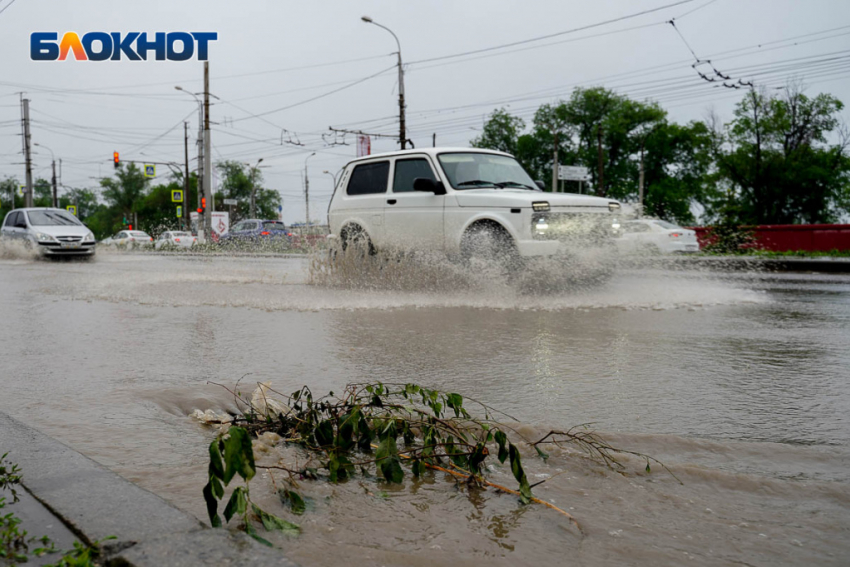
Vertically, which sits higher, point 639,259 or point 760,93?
point 760,93

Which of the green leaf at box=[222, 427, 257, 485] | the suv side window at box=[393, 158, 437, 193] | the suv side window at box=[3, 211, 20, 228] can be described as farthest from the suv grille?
the suv side window at box=[3, 211, 20, 228]

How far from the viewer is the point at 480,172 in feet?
33.1

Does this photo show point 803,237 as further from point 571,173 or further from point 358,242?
point 571,173

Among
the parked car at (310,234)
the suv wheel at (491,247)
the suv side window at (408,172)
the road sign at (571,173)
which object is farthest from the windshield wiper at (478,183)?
→ the road sign at (571,173)

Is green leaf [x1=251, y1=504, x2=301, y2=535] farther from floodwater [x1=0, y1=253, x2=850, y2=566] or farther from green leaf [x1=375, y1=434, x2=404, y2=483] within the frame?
green leaf [x1=375, y1=434, x2=404, y2=483]

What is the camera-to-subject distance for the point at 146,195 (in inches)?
4048

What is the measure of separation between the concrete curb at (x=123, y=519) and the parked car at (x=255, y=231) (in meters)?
27.9

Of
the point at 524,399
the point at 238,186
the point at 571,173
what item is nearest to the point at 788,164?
the point at 571,173

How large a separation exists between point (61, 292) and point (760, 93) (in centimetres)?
5300

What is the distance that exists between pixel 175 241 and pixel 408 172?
29458mm

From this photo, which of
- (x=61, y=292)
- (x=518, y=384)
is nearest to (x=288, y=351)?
(x=518, y=384)

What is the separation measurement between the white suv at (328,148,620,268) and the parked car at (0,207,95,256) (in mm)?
12823

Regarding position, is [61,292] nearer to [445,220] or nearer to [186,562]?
[445,220]

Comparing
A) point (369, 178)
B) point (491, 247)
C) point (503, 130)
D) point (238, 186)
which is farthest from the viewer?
point (238, 186)
